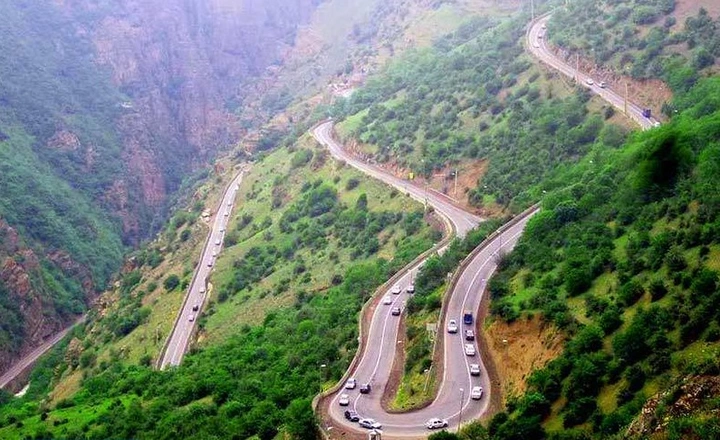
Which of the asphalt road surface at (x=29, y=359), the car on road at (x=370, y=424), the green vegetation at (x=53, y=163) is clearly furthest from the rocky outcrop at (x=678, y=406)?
the green vegetation at (x=53, y=163)

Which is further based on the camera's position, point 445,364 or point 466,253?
point 466,253

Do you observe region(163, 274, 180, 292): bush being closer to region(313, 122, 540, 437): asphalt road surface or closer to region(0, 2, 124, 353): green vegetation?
region(0, 2, 124, 353): green vegetation

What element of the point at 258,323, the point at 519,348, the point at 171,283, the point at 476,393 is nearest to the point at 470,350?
the point at 519,348

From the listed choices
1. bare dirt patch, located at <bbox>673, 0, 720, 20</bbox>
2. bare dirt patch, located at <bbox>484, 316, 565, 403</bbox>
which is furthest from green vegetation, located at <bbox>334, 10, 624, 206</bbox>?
bare dirt patch, located at <bbox>484, 316, 565, 403</bbox>

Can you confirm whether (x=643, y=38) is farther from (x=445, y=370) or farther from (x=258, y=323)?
(x=445, y=370)

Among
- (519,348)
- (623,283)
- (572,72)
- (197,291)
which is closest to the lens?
(623,283)

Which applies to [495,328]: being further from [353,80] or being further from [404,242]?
[353,80]

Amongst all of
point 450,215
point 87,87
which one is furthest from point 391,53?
point 450,215
